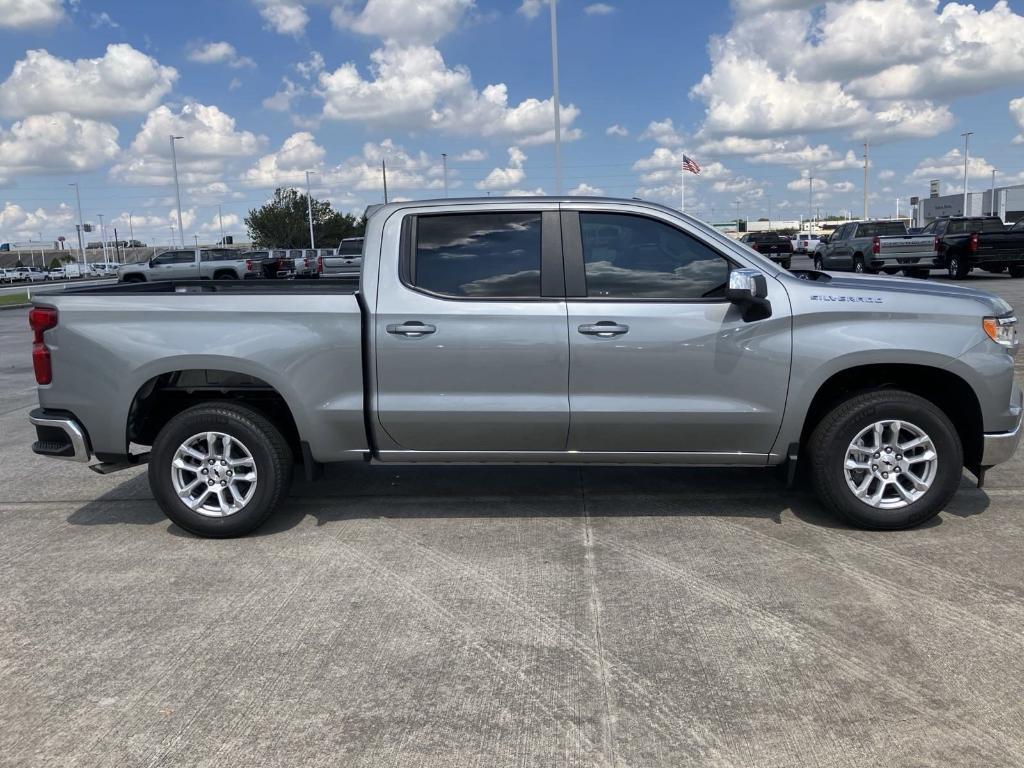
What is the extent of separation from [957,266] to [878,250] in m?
2.17

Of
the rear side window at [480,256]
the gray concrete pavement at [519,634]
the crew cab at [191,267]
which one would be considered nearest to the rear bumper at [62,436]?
the gray concrete pavement at [519,634]

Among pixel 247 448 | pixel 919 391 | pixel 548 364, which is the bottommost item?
pixel 247 448

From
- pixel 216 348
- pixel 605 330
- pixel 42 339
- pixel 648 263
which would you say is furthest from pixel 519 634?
pixel 42 339

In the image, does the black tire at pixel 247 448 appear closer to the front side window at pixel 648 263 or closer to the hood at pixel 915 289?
the front side window at pixel 648 263

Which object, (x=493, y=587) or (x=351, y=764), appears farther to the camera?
(x=493, y=587)

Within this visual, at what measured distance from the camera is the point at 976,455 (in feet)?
16.5

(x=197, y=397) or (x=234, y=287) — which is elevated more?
(x=234, y=287)

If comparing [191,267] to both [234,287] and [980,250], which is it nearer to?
[980,250]

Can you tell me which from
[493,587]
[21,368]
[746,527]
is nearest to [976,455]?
[746,527]

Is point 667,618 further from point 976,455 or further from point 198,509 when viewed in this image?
point 198,509

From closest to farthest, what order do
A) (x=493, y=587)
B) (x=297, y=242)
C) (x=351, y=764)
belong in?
(x=351, y=764) → (x=493, y=587) → (x=297, y=242)

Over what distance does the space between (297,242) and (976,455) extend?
292 ft

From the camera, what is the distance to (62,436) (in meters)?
5.12

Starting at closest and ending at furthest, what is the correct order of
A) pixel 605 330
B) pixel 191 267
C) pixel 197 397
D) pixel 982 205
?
pixel 605 330 → pixel 197 397 → pixel 191 267 → pixel 982 205
